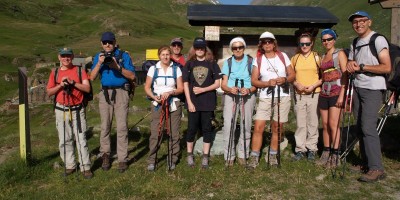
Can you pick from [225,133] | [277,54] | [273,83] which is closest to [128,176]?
[225,133]

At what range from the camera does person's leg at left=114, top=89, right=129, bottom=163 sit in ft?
25.7

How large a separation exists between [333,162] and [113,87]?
521 cm

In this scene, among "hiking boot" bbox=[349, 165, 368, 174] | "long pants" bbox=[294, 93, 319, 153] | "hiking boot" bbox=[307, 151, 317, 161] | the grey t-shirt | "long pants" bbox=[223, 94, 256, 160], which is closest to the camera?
the grey t-shirt

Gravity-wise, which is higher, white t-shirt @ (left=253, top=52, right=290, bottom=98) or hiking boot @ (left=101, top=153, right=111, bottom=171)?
white t-shirt @ (left=253, top=52, right=290, bottom=98)

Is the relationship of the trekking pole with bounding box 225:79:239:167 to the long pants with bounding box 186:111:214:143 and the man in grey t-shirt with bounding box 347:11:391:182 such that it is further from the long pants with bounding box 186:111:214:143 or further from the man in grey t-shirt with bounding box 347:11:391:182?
the man in grey t-shirt with bounding box 347:11:391:182

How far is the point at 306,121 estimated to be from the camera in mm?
8195

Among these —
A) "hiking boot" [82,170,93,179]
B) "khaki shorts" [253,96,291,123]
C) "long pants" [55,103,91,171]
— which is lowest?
"hiking boot" [82,170,93,179]

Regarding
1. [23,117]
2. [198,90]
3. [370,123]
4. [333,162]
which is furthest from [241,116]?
[23,117]

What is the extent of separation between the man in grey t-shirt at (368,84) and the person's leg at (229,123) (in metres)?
2.50

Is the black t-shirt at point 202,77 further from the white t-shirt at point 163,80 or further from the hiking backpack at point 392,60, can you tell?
the hiking backpack at point 392,60

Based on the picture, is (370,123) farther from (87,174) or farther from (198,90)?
(87,174)

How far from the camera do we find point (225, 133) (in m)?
8.14

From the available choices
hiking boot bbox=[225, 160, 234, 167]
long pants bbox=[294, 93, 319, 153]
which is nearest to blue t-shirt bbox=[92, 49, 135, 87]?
hiking boot bbox=[225, 160, 234, 167]

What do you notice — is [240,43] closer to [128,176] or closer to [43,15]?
[128,176]
